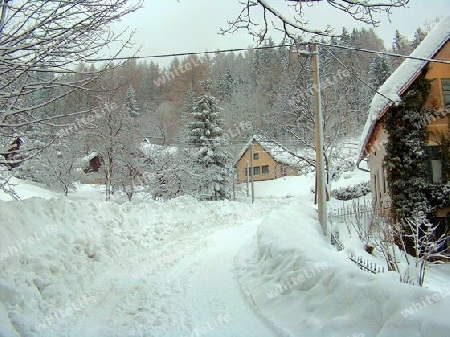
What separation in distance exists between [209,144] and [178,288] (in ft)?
84.7

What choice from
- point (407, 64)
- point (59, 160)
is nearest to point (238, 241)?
point (407, 64)

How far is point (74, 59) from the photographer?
5652mm

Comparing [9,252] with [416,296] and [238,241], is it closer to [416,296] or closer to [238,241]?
[416,296]

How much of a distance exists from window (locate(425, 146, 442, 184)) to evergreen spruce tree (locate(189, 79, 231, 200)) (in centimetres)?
1929

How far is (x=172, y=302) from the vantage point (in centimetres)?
579

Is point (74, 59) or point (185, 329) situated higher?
point (74, 59)

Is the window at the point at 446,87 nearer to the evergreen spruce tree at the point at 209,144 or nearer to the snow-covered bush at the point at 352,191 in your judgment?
the snow-covered bush at the point at 352,191

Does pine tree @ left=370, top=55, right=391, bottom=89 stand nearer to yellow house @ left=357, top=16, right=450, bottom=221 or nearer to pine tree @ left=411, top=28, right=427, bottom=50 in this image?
pine tree @ left=411, top=28, right=427, bottom=50

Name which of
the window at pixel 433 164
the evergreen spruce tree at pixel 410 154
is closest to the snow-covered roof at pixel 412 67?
the evergreen spruce tree at pixel 410 154

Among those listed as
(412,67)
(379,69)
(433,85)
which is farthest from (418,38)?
(412,67)

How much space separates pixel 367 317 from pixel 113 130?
2347 cm

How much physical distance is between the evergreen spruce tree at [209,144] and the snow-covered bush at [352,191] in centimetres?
1022

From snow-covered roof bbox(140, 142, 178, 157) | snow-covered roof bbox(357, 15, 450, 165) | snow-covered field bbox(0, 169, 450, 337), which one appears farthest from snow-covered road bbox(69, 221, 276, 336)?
snow-covered roof bbox(140, 142, 178, 157)

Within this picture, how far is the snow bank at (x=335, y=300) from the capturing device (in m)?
3.54
